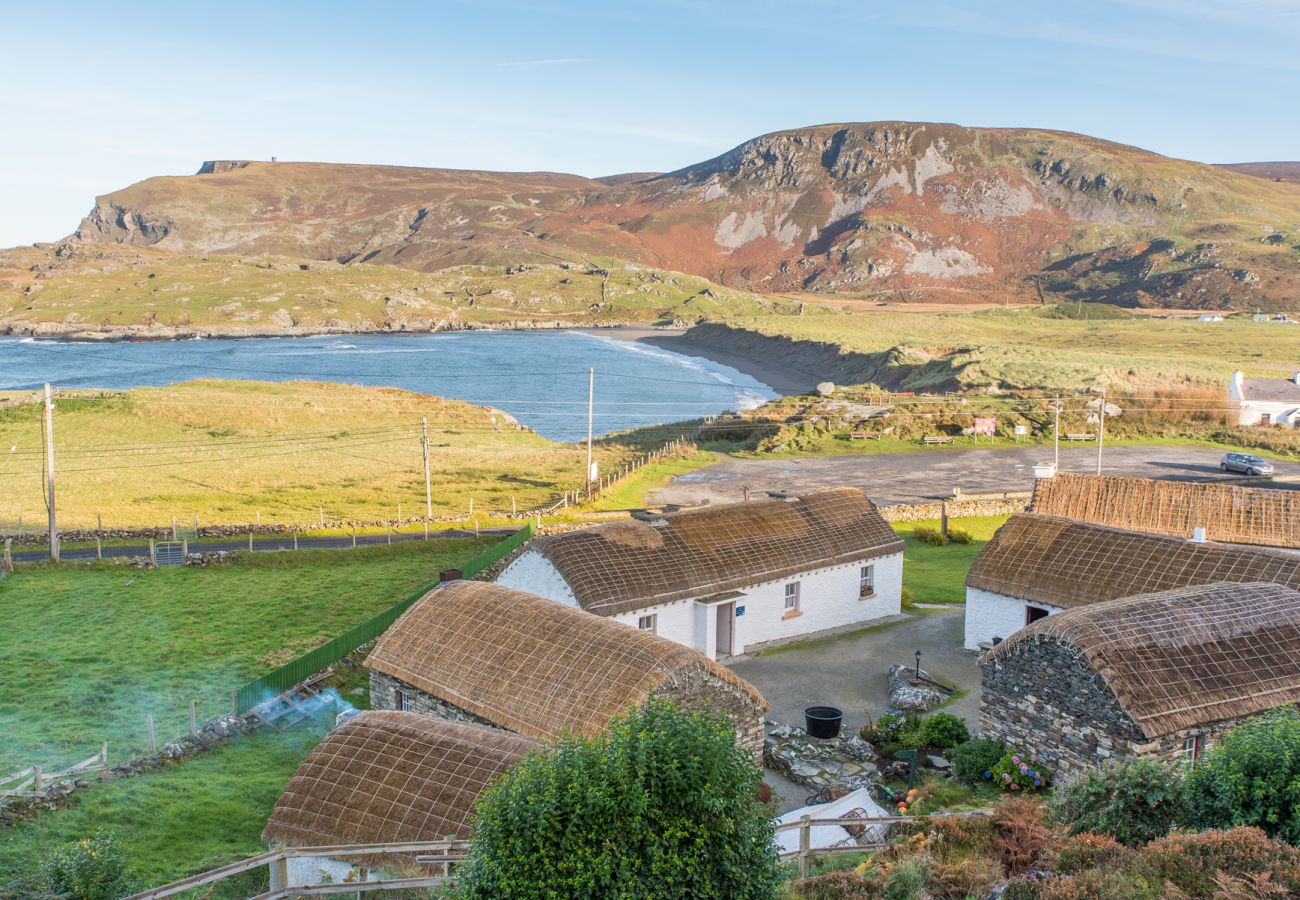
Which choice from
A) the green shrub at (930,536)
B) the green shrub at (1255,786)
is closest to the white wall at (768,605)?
the green shrub at (930,536)

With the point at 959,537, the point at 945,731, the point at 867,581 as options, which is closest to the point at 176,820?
the point at 945,731

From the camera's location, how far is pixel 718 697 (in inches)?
785

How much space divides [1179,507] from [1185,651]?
1818 centimetres

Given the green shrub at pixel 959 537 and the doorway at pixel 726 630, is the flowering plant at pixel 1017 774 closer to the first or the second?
the doorway at pixel 726 630

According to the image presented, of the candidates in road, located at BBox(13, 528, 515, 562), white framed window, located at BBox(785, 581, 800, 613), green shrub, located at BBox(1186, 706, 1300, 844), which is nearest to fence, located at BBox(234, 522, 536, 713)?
white framed window, located at BBox(785, 581, 800, 613)

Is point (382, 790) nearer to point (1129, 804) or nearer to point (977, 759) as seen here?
point (1129, 804)

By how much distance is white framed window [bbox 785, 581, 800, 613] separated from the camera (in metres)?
31.8

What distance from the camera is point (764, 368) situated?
16038 cm

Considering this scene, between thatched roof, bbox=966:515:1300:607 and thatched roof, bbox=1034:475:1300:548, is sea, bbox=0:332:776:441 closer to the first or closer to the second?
thatched roof, bbox=1034:475:1300:548

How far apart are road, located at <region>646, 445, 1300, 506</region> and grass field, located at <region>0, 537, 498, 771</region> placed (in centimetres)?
2087

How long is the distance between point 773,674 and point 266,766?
13.9 meters

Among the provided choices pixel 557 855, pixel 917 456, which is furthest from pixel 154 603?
pixel 917 456

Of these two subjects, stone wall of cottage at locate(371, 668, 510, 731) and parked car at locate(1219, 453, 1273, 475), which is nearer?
stone wall of cottage at locate(371, 668, 510, 731)

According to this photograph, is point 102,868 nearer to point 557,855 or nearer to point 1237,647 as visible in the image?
point 557,855
